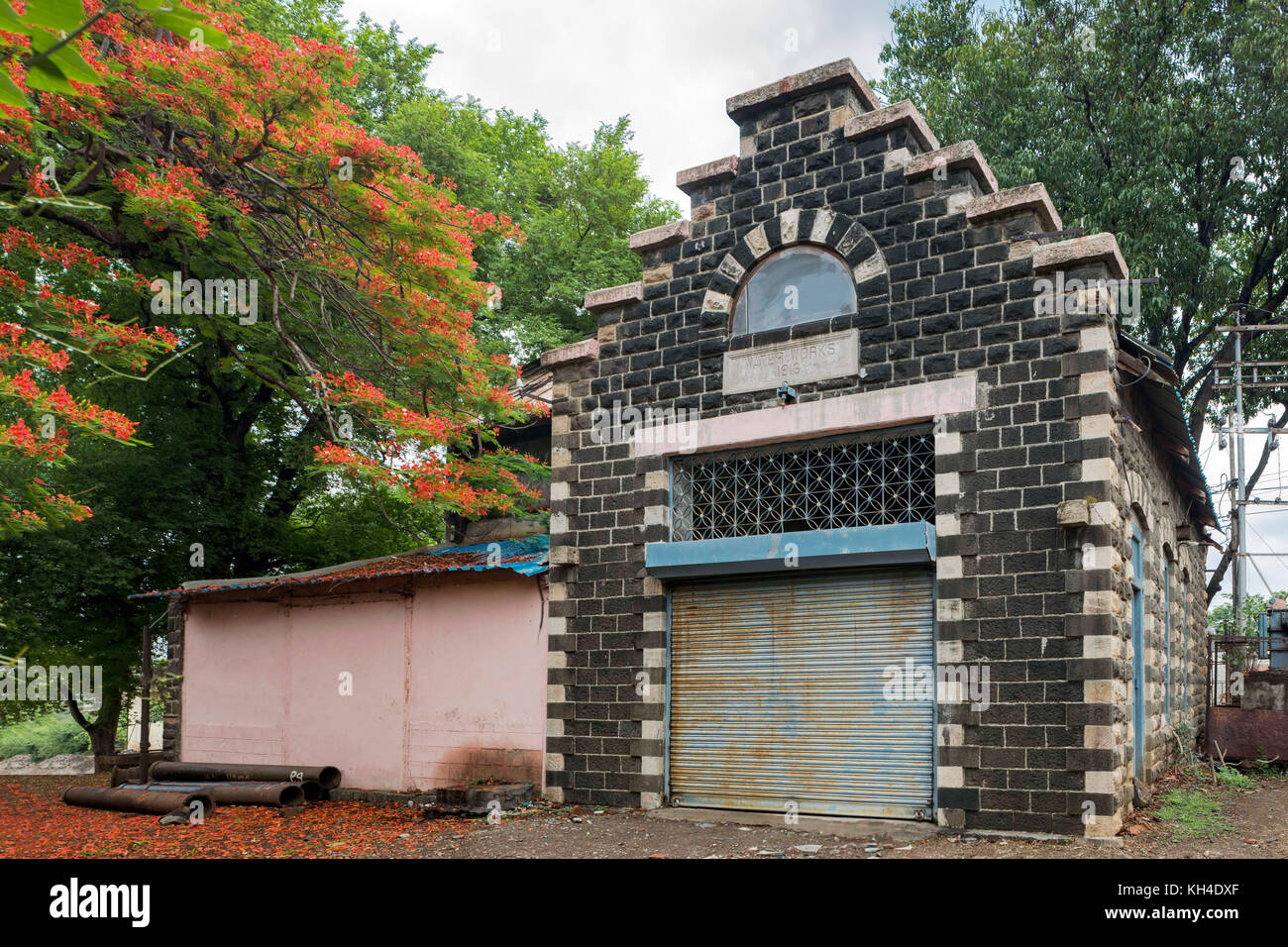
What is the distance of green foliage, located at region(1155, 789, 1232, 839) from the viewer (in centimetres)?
903

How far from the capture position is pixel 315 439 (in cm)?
2012

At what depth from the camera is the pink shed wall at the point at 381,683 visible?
464 inches

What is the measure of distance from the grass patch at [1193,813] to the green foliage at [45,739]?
32.8 metres

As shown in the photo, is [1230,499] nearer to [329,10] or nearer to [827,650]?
[827,650]

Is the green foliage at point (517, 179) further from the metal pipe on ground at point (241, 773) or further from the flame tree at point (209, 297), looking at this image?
the metal pipe on ground at point (241, 773)

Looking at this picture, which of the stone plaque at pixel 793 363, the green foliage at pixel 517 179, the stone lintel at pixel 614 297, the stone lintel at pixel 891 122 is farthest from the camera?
the green foliage at pixel 517 179

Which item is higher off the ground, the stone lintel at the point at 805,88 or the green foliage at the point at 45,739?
the stone lintel at the point at 805,88

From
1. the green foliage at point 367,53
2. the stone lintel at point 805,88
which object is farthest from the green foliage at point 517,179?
the stone lintel at point 805,88

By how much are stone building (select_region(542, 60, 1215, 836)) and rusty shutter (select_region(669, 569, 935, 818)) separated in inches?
1.1

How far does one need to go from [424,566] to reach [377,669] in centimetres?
142

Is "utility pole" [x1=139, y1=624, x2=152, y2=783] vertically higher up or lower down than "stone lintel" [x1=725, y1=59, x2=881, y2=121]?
lower down

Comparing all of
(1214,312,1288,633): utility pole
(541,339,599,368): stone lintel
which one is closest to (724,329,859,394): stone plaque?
(541,339,599,368): stone lintel

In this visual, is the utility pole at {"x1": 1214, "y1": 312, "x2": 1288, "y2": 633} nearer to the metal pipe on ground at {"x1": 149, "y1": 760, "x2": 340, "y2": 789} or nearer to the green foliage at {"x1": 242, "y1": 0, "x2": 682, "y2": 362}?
the green foliage at {"x1": 242, "y1": 0, "x2": 682, "y2": 362}

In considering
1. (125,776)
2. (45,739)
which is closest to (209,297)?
(125,776)
